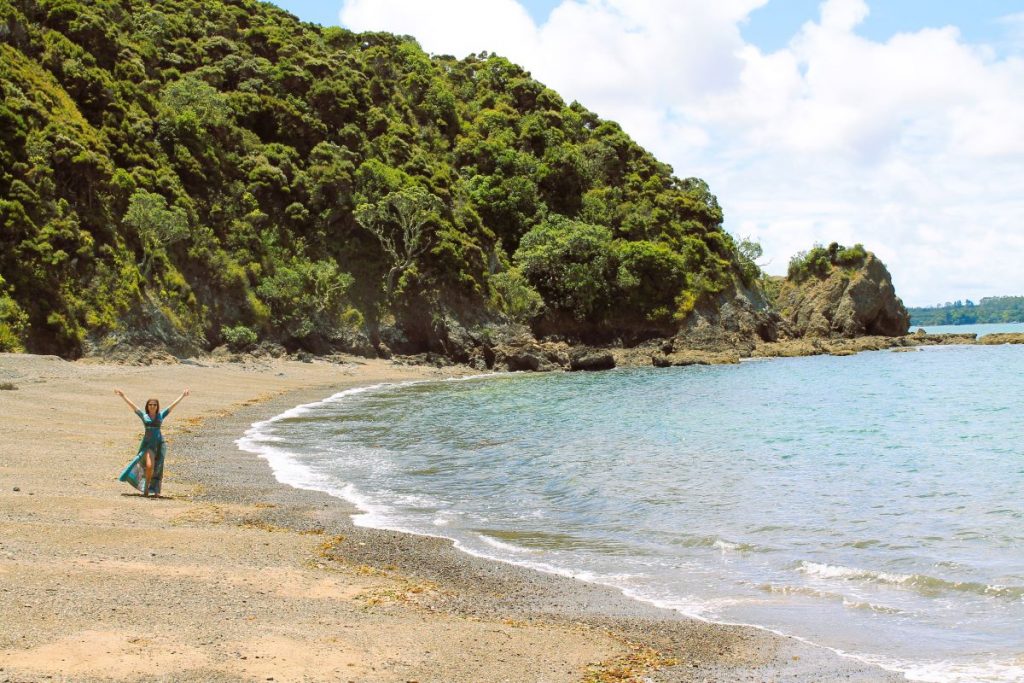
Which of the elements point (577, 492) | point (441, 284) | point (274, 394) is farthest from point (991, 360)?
point (577, 492)

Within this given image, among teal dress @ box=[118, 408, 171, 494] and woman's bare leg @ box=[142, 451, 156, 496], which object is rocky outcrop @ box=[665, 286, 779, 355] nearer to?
teal dress @ box=[118, 408, 171, 494]

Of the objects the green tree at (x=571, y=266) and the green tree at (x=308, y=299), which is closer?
the green tree at (x=308, y=299)

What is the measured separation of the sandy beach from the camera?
6270 millimetres

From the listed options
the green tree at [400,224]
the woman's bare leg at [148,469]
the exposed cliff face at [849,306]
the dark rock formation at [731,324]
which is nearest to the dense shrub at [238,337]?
the green tree at [400,224]

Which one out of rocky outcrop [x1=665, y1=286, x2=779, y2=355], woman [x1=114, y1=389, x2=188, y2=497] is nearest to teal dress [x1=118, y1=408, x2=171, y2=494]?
woman [x1=114, y1=389, x2=188, y2=497]

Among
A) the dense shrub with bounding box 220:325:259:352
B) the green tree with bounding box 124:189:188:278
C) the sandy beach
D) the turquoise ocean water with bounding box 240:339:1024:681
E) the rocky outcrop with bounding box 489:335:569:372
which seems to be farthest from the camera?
the rocky outcrop with bounding box 489:335:569:372

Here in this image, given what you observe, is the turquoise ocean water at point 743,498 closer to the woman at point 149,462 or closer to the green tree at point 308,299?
the woman at point 149,462

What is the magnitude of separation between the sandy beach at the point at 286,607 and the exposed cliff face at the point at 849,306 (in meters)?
83.4

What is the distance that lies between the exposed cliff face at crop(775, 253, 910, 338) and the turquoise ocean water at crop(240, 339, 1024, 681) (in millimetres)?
57518

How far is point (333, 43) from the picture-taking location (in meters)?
90.5

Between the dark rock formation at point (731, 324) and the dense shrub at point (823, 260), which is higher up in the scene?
the dense shrub at point (823, 260)

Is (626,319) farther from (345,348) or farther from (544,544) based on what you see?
(544,544)

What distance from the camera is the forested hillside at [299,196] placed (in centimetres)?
4284

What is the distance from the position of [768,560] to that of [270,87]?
69.5 metres
